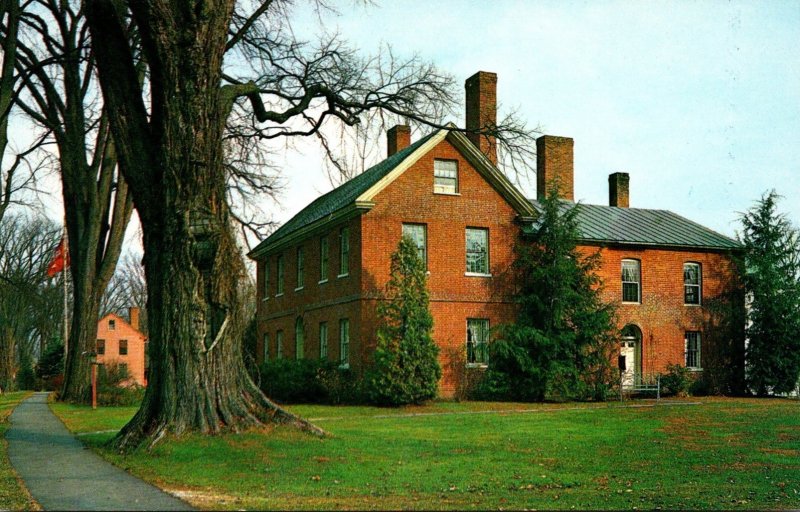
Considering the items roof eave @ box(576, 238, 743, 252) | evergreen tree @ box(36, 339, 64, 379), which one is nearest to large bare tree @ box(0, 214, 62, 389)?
evergreen tree @ box(36, 339, 64, 379)

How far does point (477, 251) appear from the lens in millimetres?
32031

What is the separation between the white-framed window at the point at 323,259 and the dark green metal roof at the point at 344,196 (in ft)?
2.83

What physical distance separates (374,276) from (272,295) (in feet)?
37.4

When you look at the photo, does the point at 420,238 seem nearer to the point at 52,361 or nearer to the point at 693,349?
the point at 693,349

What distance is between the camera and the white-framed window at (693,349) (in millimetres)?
36000

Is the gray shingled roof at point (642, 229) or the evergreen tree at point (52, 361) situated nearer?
the gray shingled roof at point (642, 229)

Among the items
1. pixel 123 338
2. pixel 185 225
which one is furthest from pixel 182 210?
pixel 123 338

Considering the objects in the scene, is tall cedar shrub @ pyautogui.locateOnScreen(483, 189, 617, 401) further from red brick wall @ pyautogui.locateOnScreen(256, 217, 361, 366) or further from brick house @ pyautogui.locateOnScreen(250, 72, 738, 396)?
red brick wall @ pyautogui.locateOnScreen(256, 217, 361, 366)

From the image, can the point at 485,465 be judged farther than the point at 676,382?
No

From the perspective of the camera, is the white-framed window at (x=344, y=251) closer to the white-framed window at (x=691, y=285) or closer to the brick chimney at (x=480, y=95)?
the brick chimney at (x=480, y=95)

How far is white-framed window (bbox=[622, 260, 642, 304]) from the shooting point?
35.2 m

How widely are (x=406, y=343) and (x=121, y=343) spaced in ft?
203

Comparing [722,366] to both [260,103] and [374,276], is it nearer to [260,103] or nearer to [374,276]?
[374,276]

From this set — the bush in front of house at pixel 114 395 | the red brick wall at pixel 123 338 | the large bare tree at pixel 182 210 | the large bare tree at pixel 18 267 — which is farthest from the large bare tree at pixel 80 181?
the red brick wall at pixel 123 338
